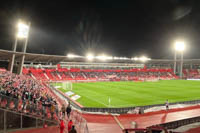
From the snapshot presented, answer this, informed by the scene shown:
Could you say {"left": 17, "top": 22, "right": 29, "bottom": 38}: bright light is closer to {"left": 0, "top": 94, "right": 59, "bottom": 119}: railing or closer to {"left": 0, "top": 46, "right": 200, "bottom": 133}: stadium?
{"left": 0, "top": 46, "right": 200, "bottom": 133}: stadium

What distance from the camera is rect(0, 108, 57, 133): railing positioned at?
363 inches

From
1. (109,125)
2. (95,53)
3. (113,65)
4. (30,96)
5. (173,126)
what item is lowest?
(109,125)

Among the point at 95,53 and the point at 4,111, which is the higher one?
the point at 95,53

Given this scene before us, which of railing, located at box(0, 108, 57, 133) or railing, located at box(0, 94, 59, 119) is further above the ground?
railing, located at box(0, 94, 59, 119)

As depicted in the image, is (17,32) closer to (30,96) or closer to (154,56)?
(30,96)

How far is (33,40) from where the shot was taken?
2175 inches

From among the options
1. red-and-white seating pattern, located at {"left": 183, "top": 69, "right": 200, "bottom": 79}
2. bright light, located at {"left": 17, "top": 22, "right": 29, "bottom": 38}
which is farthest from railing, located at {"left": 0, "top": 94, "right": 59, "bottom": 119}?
red-and-white seating pattern, located at {"left": 183, "top": 69, "right": 200, "bottom": 79}

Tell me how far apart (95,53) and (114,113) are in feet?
217

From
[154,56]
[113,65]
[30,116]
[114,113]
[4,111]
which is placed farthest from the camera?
[154,56]

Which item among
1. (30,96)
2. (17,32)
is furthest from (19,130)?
(17,32)

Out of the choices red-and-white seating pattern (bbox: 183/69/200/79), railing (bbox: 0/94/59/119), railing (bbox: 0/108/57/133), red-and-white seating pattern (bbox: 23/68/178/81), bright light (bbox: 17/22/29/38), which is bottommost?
railing (bbox: 0/108/57/133)

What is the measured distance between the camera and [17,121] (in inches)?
384

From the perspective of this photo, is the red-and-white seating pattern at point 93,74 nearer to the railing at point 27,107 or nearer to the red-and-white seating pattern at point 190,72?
the red-and-white seating pattern at point 190,72

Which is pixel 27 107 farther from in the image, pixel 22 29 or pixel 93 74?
pixel 93 74
